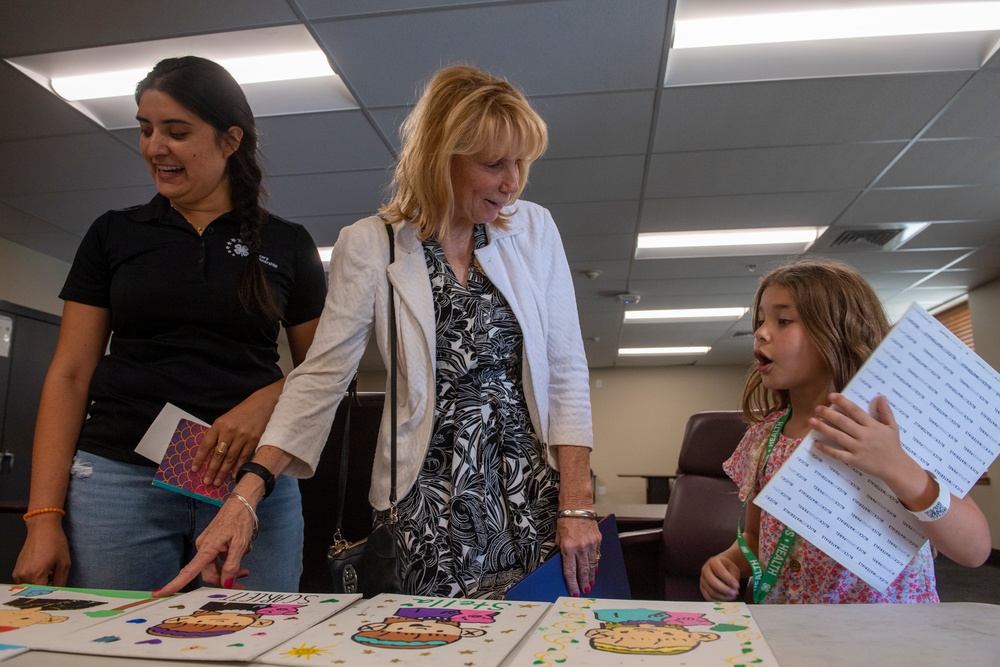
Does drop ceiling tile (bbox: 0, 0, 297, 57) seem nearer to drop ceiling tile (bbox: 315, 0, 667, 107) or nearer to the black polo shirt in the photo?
drop ceiling tile (bbox: 315, 0, 667, 107)

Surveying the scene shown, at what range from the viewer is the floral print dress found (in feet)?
3.28

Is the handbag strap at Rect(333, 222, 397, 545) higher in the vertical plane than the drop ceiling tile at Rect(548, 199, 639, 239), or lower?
lower

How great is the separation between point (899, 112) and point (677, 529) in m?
2.55

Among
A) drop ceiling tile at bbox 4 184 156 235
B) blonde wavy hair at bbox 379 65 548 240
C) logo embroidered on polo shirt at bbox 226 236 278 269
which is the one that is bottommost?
logo embroidered on polo shirt at bbox 226 236 278 269

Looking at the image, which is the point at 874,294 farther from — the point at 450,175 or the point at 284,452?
the point at 284,452

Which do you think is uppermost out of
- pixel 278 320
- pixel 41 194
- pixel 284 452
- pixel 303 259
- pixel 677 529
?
pixel 41 194

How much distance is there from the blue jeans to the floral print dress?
0.20 metres

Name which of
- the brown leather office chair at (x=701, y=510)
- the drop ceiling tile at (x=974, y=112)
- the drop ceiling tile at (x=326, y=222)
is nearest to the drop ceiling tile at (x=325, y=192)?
the drop ceiling tile at (x=326, y=222)

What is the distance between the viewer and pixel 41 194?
4.43 meters

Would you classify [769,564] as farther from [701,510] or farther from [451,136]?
[701,510]

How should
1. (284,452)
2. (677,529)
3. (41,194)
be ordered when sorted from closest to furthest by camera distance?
(284,452) < (677,529) < (41,194)

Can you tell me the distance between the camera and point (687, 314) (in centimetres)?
805

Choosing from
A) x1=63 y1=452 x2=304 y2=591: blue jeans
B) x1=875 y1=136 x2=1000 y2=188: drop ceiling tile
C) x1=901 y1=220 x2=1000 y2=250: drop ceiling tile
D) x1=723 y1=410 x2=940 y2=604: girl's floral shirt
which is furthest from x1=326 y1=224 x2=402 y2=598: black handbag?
x1=901 y1=220 x2=1000 y2=250: drop ceiling tile

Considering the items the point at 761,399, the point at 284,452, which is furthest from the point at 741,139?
the point at 284,452
